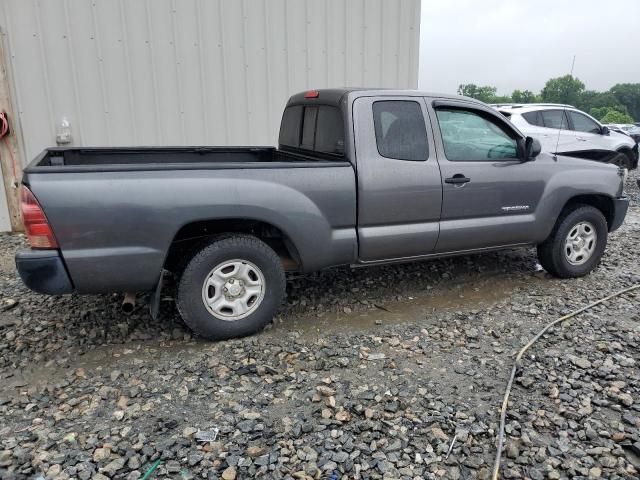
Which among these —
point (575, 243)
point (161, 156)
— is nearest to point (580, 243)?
point (575, 243)

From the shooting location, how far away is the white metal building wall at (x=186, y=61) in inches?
257

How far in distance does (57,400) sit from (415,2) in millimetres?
7515

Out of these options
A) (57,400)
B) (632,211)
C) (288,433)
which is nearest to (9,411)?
(57,400)

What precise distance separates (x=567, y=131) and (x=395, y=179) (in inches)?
314

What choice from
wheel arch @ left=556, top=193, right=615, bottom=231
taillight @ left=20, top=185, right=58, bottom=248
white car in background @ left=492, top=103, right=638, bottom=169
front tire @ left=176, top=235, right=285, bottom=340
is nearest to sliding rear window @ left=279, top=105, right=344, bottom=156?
front tire @ left=176, top=235, right=285, bottom=340

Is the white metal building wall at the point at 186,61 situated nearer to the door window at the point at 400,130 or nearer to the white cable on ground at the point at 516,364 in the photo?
the door window at the point at 400,130

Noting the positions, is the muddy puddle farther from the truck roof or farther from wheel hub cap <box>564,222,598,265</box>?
the truck roof

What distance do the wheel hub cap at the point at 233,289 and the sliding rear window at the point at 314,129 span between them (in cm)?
120

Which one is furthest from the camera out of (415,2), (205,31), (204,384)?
(415,2)

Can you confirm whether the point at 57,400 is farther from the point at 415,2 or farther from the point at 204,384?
the point at 415,2

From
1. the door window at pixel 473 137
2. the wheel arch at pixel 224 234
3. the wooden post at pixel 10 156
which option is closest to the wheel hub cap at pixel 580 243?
the door window at pixel 473 137

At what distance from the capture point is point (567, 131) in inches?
413

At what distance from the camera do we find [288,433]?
2.80 meters

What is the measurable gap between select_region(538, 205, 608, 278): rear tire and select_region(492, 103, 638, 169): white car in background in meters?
5.15
